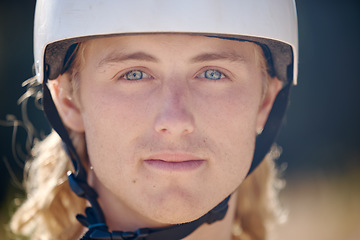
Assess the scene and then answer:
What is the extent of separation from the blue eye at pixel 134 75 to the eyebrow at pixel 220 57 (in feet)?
0.87

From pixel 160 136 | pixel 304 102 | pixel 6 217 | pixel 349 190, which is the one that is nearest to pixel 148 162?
pixel 160 136

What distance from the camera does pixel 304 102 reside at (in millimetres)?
8836

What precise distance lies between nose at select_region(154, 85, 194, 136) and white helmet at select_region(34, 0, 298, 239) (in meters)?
0.29

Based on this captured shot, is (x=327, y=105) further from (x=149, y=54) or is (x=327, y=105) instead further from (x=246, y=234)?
(x=149, y=54)

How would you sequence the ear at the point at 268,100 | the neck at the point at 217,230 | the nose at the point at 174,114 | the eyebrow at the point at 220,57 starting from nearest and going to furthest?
the nose at the point at 174,114 < the eyebrow at the point at 220,57 < the neck at the point at 217,230 < the ear at the point at 268,100

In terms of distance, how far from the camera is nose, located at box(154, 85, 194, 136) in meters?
2.45

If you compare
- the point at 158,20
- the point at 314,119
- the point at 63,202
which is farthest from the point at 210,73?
the point at 314,119

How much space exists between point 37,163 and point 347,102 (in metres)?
6.35

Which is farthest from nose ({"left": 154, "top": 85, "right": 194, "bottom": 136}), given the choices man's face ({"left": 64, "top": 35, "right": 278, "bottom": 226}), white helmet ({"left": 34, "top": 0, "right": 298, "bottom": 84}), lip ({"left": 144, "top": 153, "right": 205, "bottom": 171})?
white helmet ({"left": 34, "top": 0, "right": 298, "bottom": 84})

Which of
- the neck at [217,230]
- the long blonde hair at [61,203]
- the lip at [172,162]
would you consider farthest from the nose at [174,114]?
the long blonde hair at [61,203]

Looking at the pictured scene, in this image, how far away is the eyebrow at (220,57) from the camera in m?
2.58

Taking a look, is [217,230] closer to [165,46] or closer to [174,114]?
[174,114]

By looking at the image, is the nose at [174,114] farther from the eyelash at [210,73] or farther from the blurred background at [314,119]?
the blurred background at [314,119]

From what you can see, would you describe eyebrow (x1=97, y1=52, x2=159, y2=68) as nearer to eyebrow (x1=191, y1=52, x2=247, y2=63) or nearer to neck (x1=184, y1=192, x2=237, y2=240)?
eyebrow (x1=191, y1=52, x2=247, y2=63)
